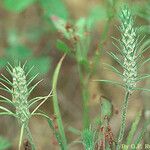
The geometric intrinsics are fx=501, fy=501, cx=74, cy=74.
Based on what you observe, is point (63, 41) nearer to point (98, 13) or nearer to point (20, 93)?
point (98, 13)

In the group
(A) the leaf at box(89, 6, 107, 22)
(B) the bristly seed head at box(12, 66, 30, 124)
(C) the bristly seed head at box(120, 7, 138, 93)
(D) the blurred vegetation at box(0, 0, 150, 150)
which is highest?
(A) the leaf at box(89, 6, 107, 22)

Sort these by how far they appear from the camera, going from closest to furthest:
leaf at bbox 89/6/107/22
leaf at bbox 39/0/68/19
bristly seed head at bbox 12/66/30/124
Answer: bristly seed head at bbox 12/66/30/124 → leaf at bbox 39/0/68/19 → leaf at bbox 89/6/107/22

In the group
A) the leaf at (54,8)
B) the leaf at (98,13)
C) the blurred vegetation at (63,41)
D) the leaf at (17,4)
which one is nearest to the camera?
the blurred vegetation at (63,41)

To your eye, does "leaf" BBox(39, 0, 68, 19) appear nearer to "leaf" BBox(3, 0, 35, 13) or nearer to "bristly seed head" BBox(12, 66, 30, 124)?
"leaf" BBox(3, 0, 35, 13)

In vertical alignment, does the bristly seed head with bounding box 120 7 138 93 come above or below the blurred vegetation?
below

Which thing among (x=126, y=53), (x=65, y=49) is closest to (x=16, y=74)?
(x=126, y=53)

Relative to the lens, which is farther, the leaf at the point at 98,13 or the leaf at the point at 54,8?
the leaf at the point at 98,13

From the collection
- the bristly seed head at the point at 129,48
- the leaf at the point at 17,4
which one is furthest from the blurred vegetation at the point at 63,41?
the bristly seed head at the point at 129,48

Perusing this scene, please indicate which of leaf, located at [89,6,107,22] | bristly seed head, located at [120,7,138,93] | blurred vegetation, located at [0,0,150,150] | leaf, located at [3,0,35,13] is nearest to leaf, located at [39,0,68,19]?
blurred vegetation, located at [0,0,150,150]

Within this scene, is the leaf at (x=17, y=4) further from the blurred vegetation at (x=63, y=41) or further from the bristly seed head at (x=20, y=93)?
the bristly seed head at (x=20, y=93)
